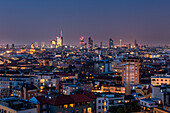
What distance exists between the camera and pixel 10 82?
123 ft

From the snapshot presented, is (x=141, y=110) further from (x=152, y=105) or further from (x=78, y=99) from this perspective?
(x=78, y=99)

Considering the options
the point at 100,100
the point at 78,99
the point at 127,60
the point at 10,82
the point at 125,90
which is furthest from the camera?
the point at 127,60

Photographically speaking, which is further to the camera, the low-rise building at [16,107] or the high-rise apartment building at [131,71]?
the high-rise apartment building at [131,71]

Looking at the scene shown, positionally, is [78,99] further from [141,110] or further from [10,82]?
[10,82]

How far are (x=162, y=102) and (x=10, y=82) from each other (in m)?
20.3

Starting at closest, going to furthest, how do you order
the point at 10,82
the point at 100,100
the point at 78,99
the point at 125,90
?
the point at 78,99 → the point at 100,100 → the point at 125,90 → the point at 10,82

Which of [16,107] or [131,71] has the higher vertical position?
[131,71]

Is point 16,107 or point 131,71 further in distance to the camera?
point 131,71

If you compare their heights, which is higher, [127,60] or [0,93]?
[127,60]

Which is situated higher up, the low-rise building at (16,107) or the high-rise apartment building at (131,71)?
the high-rise apartment building at (131,71)

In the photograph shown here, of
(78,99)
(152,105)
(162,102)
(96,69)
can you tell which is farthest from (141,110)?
(96,69)

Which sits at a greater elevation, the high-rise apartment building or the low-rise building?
the high-rise apartment building

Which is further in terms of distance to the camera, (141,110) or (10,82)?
(10,82)

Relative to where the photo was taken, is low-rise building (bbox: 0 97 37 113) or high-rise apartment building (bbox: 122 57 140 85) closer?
low-rise building (bbox: 0 97 37 113)
